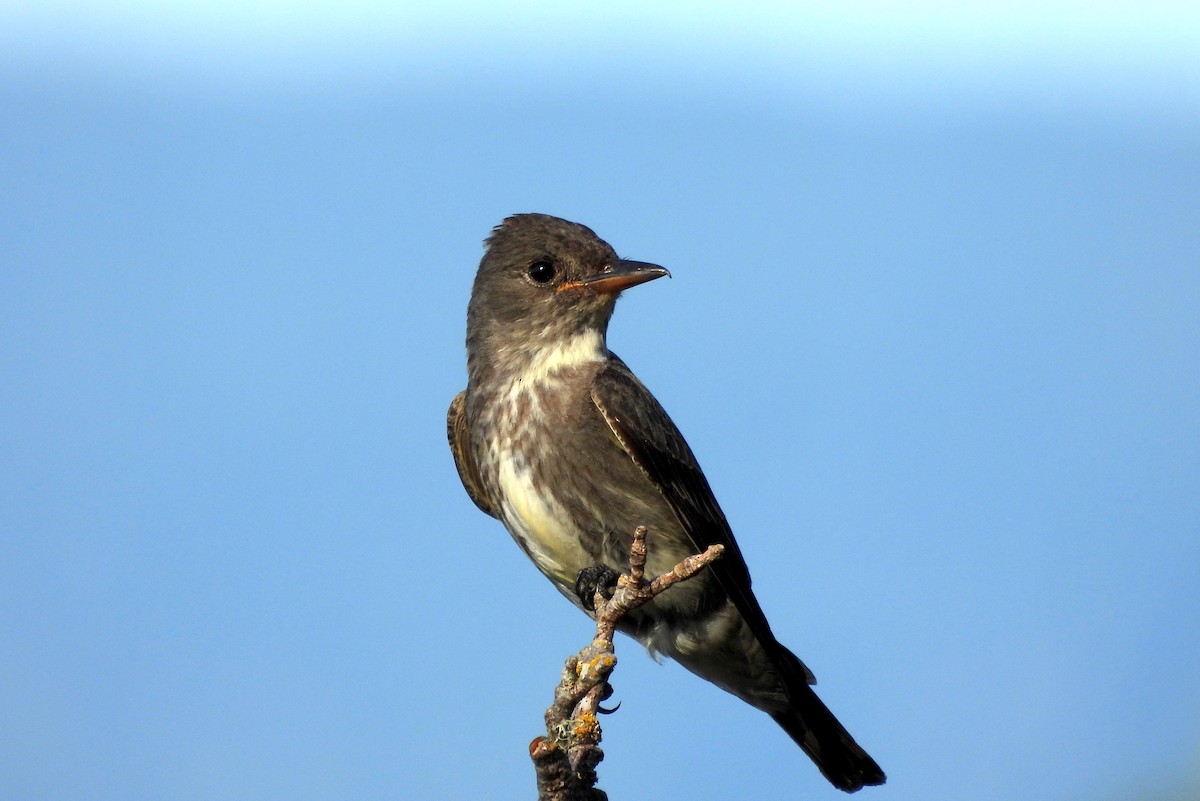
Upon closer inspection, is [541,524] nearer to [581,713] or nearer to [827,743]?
[581,713]

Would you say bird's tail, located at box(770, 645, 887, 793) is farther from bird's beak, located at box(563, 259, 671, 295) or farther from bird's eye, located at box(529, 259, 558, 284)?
bird's eye, located at box(529, 259, 558, 284)

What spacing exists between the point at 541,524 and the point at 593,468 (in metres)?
0.41

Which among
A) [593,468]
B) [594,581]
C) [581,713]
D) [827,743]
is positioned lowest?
[581,713]

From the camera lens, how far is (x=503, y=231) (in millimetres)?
8141

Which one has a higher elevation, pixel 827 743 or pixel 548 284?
pixel 548 284

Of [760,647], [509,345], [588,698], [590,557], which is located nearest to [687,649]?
[760,647]

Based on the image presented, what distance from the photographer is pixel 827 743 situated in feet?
26.3

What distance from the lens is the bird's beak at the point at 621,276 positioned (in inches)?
289

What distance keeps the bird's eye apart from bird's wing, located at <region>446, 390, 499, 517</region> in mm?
831

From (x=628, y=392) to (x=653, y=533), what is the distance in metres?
0.79

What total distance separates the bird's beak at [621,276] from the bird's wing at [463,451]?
1071mm

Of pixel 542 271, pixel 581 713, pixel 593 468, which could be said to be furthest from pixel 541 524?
pixel 581 713

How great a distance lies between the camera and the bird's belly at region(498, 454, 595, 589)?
22.5 ft

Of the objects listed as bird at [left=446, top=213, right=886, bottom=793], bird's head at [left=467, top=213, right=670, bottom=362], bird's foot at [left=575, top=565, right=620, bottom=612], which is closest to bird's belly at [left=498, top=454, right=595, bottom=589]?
bird at [left=446, top=213, right=886, bottom=793]
